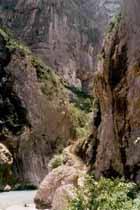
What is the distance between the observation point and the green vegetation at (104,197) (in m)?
13.9

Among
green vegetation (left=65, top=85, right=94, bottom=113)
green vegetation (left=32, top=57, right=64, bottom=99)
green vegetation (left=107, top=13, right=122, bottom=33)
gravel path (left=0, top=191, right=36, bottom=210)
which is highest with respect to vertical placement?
green vegetation (left=107, top=13, right=122, bottom=33)

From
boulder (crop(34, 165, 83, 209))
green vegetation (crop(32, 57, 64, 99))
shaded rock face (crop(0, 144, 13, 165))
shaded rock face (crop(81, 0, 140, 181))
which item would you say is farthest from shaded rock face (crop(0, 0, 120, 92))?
boulder (crop(34, 165, 83, 209))

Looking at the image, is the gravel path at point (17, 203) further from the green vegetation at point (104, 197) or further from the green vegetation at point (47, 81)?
the green vegetation at point (47, 81)

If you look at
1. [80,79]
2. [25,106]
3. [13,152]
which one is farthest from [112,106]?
[80,79]

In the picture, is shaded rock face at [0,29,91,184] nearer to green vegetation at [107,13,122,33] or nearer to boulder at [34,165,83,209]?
boulder at [34,165,83,209]

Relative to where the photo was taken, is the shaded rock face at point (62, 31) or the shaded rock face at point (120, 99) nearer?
the shaded rock face at point (120, 99)

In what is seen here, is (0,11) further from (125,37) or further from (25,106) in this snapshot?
(125,37)

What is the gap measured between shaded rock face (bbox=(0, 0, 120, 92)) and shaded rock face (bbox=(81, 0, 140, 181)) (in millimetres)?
65007

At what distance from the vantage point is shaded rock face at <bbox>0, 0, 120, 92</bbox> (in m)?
91.2

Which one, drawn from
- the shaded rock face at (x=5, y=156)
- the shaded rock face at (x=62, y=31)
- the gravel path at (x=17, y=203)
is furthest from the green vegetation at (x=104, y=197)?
the shaded rock face at (x=62, y=31)

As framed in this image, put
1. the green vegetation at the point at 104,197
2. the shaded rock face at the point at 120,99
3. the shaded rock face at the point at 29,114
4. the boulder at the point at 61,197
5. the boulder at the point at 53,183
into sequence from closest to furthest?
the green vegetation at the point at 104,197 → the boulder at the point at 61,197 → the shaded rock face at the point at 120,99 → the boulder at the point at 53,183 → the shaded rock face at the point at 29,114

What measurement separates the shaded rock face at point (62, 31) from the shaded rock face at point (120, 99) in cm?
6501

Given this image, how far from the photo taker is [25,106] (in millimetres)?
63469

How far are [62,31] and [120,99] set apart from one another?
7484 cm
